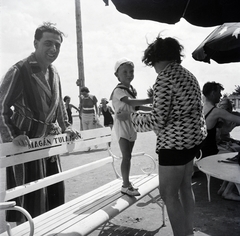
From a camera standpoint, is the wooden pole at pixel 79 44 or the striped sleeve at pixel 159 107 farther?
the wooden pole at pixel 79 44

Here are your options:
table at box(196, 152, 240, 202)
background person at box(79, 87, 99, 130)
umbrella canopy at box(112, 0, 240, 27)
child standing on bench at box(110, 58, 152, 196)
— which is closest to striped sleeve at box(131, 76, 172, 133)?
child standing on bench at box(110, 58, 152, 196)

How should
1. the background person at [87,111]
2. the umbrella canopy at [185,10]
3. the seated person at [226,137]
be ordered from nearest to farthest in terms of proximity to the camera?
the umbrella canopy at [185,10]
the seated person at [226,137]
the background person at [87,111]

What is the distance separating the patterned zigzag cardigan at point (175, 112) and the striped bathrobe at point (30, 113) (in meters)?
0.83

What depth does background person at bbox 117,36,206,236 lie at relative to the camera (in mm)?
1995

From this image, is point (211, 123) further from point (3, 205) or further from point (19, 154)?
point (3, 205)

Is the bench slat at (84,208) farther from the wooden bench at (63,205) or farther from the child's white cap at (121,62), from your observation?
the child's white cap at (121,62)

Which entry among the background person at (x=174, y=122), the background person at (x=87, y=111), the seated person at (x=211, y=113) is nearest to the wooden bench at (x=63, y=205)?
the background person at (x=174, y=122)

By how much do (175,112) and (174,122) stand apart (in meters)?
0.07

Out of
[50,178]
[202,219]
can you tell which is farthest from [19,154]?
[202,219]

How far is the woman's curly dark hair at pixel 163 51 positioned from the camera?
7.04 ft

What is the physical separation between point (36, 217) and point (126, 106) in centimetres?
122

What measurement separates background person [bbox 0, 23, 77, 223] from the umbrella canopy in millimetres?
852

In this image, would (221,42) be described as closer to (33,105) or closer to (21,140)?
(33,105)

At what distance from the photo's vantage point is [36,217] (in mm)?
2266
